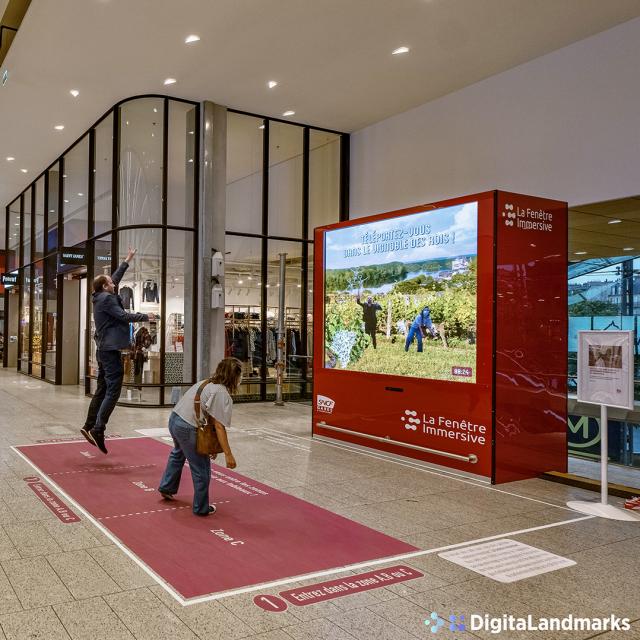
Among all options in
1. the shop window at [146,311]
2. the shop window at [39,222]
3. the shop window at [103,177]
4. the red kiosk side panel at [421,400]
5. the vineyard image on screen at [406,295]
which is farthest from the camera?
the shop window at [39,222]

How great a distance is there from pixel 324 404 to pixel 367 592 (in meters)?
4.48

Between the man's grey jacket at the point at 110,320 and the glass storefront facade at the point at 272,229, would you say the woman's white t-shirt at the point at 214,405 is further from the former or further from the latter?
the glass storefront facade at the point at 272,229

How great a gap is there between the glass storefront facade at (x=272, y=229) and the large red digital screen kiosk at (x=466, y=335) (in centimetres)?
424

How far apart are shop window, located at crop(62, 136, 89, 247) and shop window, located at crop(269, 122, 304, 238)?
12.7 feet

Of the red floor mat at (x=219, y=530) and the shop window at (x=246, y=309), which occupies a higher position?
the shop window at (x=246, y=309)

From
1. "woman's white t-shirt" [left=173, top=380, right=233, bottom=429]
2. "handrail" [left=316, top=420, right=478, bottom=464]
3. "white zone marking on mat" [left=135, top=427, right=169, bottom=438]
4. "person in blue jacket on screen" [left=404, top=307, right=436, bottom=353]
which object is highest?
"person in blue jacket on screen" [left=404, top=307, right=436, bottom=353]

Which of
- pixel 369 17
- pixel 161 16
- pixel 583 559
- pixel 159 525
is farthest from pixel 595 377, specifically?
pixel 161 16

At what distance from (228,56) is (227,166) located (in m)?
2.67

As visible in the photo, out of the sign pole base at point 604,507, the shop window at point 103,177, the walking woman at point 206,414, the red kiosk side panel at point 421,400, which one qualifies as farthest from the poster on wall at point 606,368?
the shop window at point 103,177

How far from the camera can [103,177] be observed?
12.0 m

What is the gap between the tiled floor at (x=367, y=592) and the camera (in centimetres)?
287

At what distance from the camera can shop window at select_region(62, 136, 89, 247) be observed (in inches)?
514

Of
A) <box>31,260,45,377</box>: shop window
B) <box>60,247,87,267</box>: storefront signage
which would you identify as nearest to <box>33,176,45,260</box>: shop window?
<box>31,260,45,377</box>: shop window

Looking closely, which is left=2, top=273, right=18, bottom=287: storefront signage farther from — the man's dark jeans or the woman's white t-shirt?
the woman's white t-shirt
